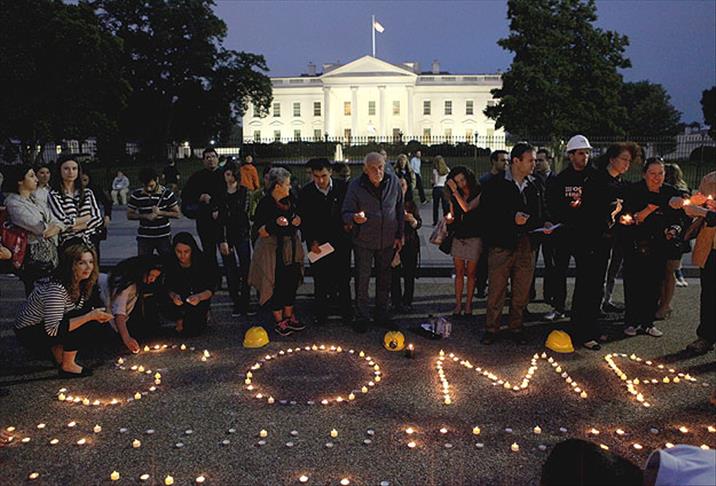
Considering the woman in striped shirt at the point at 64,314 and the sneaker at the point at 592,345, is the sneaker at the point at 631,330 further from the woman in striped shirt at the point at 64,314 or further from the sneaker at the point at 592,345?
the woman in striped shirt at the point at 64,314

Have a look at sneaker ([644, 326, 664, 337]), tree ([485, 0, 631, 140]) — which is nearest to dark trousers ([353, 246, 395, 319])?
sneaker ([644, 326, 664, 337])

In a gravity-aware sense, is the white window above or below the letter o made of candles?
above

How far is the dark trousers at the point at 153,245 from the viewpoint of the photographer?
7.84m

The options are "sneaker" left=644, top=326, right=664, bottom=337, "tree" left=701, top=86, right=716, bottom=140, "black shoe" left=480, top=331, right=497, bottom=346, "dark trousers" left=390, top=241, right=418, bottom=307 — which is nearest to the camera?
"black shoe" left=480, top=331, right=497, bottom=346

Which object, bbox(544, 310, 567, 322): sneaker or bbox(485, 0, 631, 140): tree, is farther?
bbox(485, 0, 631, 140): tree

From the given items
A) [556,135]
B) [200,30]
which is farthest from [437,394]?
[200,30]

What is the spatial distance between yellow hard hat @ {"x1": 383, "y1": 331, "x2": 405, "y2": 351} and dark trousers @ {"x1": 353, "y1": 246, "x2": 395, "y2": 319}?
2.55ft

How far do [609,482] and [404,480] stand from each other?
1689 mm

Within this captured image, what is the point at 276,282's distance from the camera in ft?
23.6

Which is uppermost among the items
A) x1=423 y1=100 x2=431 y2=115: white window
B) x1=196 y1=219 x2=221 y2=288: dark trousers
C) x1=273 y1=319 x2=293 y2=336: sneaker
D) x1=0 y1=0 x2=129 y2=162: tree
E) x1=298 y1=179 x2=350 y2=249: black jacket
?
x1=423 y1=100 x2=431 y2=115: white window

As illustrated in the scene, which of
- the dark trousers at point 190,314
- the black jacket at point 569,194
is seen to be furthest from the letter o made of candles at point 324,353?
the black jacket at point 569,194

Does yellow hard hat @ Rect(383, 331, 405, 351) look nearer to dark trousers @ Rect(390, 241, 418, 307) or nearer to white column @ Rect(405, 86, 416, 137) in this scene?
dark trousers @ Rect(390, 241, 418, 307)

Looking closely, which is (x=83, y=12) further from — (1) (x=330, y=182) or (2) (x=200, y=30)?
(1) (x=330, y=182)

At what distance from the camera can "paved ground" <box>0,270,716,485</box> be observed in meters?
4.15
